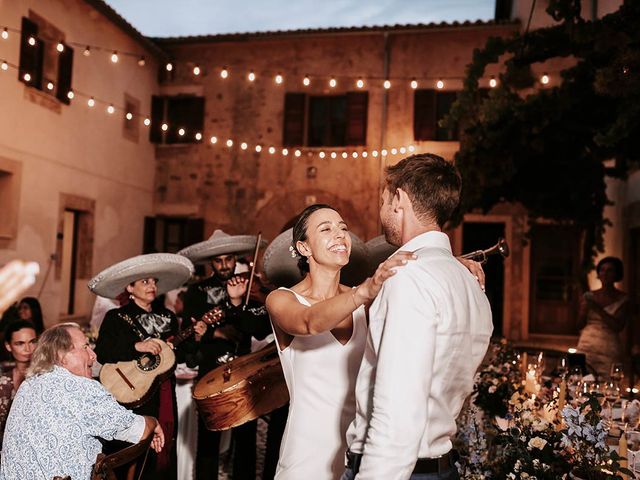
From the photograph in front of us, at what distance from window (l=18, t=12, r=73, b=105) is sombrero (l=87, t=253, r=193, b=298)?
21.9ft

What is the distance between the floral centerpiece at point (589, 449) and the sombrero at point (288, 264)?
168cm

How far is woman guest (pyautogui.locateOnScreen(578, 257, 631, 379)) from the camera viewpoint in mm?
5449

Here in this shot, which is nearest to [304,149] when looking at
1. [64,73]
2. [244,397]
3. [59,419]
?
[64,73]

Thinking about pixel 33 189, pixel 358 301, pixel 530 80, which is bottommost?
pixel 358 301

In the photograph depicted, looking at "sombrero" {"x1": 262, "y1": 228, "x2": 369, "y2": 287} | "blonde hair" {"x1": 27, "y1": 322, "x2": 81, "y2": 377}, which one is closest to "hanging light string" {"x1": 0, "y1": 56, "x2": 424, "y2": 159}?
"sombrero" {"x1": 262, "y1": 228, "x2": 369, "y2": 287}

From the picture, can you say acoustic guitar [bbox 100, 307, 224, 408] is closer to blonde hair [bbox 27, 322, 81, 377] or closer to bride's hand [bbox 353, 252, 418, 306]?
blonde hair [bbox 27, 322, 81, 377]

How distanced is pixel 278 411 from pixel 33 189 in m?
8.50

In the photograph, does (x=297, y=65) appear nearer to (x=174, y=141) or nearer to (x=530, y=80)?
(x=174, y=141)

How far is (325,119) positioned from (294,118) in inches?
30.3

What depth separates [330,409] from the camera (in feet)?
7.86

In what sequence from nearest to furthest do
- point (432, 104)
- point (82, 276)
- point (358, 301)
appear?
1. point (358, 301)
2. point (82, 276)
3. point (432, 104)

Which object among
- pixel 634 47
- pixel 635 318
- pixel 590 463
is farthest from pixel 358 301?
pixel 635 318

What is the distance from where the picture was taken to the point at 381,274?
166cm

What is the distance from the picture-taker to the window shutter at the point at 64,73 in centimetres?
1135
